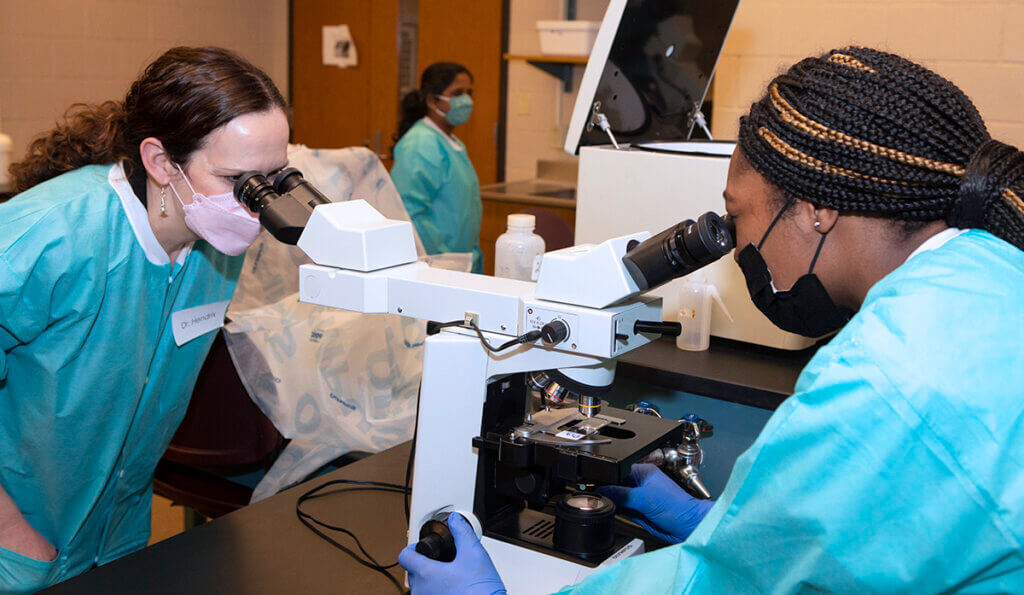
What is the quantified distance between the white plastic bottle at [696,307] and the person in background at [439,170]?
1877mm

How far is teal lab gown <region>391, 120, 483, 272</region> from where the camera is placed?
10.8 feet

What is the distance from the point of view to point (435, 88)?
3.47 meters

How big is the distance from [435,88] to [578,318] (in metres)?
2.77

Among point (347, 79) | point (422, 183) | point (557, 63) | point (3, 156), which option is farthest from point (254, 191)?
point (347, 79)

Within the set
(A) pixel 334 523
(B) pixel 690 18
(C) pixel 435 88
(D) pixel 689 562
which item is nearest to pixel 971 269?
(D) pixel 689 562

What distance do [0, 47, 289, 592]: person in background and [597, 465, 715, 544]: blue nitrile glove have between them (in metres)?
0.69

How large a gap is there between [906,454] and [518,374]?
18.5 inches

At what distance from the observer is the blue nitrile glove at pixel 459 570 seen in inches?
35.9

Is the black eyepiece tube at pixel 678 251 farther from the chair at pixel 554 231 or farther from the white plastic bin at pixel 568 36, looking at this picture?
the white plastic bin at pixel 568 36

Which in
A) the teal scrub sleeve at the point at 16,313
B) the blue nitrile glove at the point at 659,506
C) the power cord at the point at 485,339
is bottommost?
the blue nitrile glove at the point at 659,506

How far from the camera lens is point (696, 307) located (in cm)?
148

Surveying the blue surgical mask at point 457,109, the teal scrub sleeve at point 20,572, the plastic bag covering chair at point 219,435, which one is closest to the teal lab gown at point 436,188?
the blue surgical mask at point 457,109

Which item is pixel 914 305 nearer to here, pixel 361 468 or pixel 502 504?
pixel 502 504

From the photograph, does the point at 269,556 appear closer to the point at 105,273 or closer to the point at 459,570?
the point at 459,570
